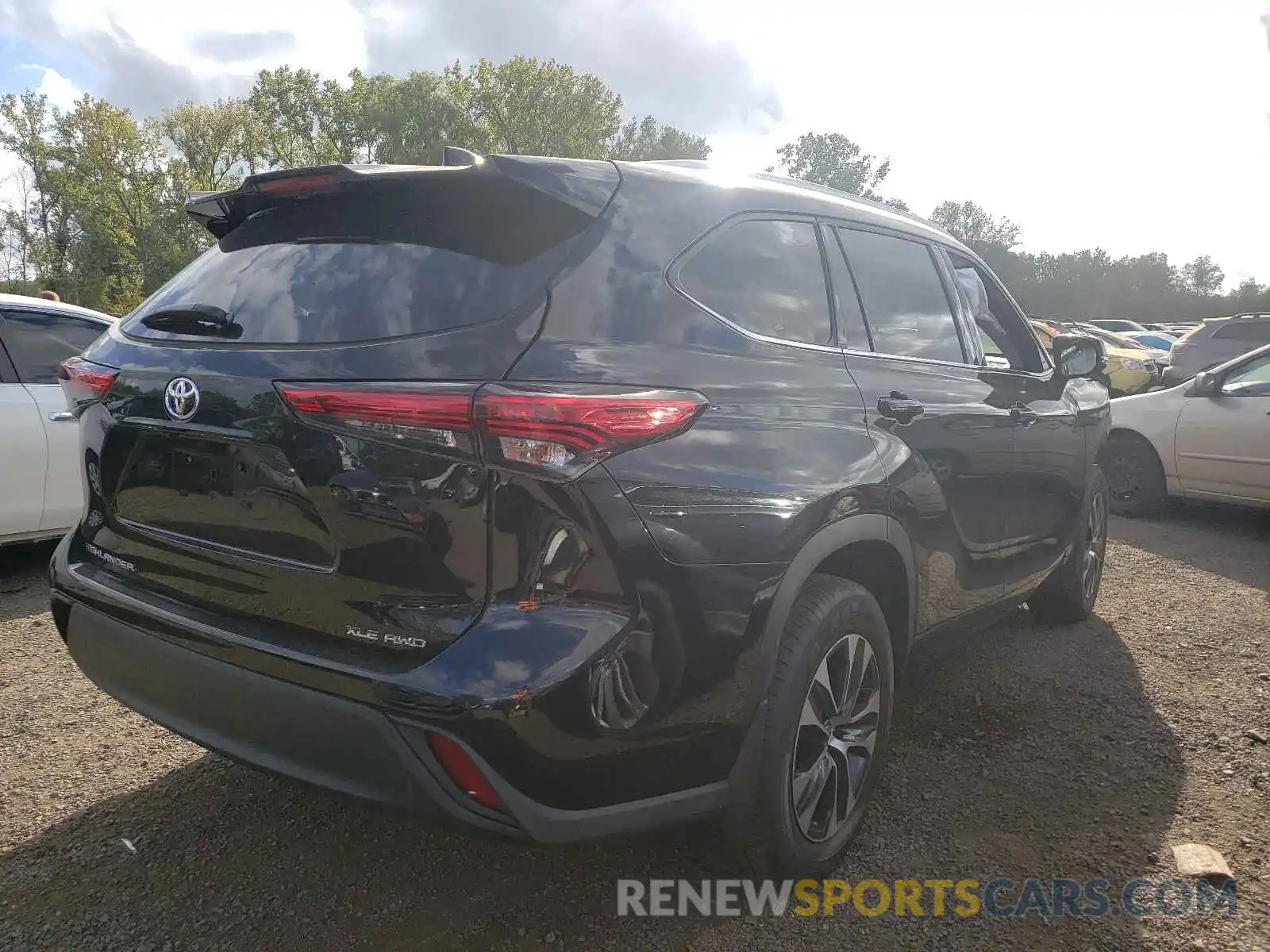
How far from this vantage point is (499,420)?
1.64 m

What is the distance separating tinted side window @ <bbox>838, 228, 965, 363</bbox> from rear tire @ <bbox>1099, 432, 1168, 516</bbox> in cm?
476

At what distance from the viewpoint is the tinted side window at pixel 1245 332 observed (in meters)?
13.4

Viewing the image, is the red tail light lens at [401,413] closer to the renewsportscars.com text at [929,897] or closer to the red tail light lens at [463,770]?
the red tail light lens at [463,770]

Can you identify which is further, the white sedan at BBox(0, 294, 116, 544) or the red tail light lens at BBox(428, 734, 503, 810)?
the white sedan at BBox(0, 294, 116, 544)

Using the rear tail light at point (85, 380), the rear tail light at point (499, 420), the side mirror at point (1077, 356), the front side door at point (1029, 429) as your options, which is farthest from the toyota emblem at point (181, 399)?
the side mirror at point (1077, 356)

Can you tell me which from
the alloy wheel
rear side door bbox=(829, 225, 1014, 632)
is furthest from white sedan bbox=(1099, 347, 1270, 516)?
the alloy wheel

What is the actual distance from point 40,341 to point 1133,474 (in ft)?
24.9

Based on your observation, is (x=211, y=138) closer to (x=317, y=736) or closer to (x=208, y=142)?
(x=208, y=142)

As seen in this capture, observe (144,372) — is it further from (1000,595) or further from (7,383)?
(7,383)

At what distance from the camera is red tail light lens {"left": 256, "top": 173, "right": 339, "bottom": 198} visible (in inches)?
81.0

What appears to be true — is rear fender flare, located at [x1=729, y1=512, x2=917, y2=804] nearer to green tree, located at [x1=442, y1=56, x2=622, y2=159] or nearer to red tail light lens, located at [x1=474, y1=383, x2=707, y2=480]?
red tail light lens, located at [x1=474, y1=383, x2=707, y2=480]

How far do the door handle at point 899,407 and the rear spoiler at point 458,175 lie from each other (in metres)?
0.98

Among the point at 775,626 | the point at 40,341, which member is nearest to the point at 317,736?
the point at 775,626

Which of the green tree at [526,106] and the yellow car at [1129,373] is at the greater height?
the green tree at [526,106]
